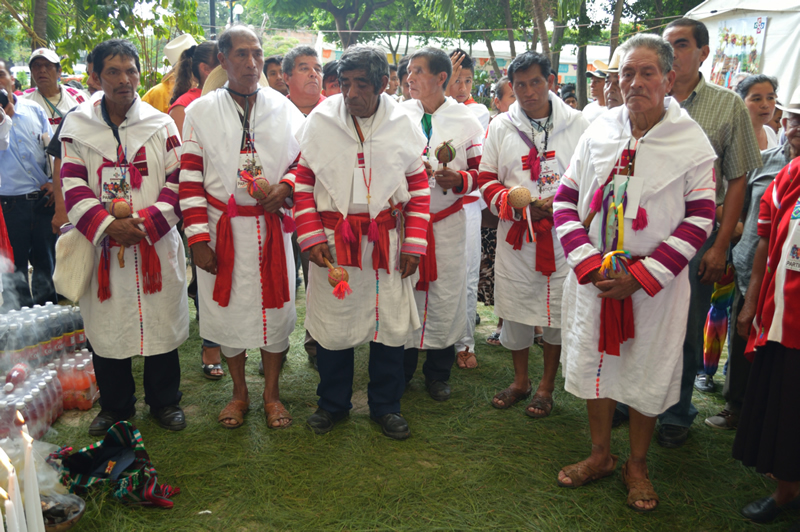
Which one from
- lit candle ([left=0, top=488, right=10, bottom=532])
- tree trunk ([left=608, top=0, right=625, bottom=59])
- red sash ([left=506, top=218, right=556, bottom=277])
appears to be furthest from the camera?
tree trunk ([left=608, top=0, right=625, bottom=59])

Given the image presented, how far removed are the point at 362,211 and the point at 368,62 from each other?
0.78 m

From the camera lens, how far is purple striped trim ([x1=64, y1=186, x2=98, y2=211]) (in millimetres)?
3156

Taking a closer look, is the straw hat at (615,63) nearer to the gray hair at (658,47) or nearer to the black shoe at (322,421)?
Result: the gray hair at (658,47)

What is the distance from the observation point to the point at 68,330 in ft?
13.2

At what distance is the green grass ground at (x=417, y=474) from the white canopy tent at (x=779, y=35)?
5.79 metres

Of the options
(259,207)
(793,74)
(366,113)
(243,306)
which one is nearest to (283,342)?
(243,306)

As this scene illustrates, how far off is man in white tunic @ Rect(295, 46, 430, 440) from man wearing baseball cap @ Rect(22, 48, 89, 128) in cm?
379

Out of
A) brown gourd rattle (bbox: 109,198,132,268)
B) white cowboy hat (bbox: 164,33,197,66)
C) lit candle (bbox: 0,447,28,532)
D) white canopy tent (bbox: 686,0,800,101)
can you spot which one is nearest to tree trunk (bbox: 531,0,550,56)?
white canopy tent (bbox: 686,0,800,101)

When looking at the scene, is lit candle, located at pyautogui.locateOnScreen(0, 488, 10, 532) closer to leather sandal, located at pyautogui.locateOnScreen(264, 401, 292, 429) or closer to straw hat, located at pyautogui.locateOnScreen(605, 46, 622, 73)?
leather sandal, located at pyautogui.locateOnScreen(264, 401, 292, 429)

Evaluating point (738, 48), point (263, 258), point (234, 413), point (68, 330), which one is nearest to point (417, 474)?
point (234, 413)

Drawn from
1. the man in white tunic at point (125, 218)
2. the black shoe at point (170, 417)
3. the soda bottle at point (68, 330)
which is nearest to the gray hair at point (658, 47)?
the man in white tunic at point (125, 218)

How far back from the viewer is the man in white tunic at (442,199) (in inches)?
147

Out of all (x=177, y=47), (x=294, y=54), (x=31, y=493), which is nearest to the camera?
(x=31, y=493)

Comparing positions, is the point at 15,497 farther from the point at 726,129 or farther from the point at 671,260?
the point at 726,129
